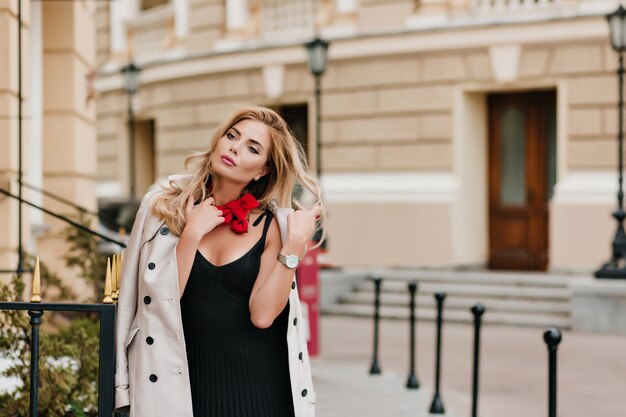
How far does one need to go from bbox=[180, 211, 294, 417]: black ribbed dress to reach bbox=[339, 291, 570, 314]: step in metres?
11.0

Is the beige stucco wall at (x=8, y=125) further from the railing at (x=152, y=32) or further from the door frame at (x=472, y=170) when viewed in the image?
the railing at (x=152, y=32)

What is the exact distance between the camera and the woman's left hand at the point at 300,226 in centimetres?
347

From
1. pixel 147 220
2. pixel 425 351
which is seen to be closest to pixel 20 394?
pixel 147 220

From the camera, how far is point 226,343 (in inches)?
136

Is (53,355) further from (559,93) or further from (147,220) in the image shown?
(559,93)

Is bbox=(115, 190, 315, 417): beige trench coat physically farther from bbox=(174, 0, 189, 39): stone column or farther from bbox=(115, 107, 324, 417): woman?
bbox=(174, 0, 189, 39): stone column

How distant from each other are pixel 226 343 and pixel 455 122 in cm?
1418

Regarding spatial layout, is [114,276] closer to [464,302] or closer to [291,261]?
[291,261]

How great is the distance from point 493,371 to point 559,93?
7.11 m

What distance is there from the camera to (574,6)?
16188 millimetres

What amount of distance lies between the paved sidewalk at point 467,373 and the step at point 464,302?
55 cm

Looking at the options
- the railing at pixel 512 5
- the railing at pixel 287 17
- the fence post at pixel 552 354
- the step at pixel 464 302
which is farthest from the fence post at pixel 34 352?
the railing at pixel 287 17

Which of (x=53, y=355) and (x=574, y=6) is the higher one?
(x=574, y=6)

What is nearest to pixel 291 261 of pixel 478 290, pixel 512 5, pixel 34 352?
pixel 34 352
